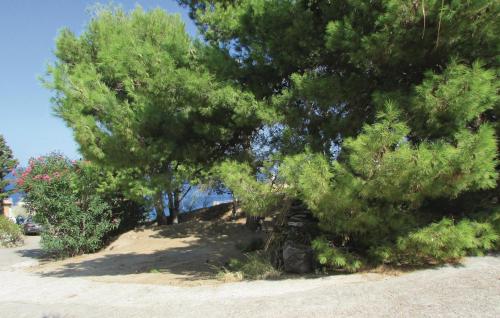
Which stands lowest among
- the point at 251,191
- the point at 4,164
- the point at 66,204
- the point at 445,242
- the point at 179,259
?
the point at 179,259

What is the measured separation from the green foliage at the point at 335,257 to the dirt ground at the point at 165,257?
7.14ft

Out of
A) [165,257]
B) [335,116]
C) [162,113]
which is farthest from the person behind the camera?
[165,257]

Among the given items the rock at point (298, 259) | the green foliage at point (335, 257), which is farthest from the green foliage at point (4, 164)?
the green foliage at point (335, 257)

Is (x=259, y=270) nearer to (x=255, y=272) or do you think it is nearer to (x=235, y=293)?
(x=255, y=272)

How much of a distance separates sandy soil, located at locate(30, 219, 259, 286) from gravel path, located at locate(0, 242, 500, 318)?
1.00 metres

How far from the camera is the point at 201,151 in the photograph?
8406 millimetres

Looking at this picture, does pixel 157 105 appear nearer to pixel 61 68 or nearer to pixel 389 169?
pixel 61 68

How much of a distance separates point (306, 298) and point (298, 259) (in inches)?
68.2

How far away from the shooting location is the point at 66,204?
1423cm

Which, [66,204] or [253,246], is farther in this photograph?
[66,204]

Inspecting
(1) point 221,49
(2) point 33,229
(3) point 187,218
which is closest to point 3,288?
(1) point 221,49

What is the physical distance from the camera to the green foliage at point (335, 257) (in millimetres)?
6445

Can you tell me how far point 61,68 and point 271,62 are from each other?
17.8ft

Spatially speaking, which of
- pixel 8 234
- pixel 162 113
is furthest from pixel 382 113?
pixel 8 234
